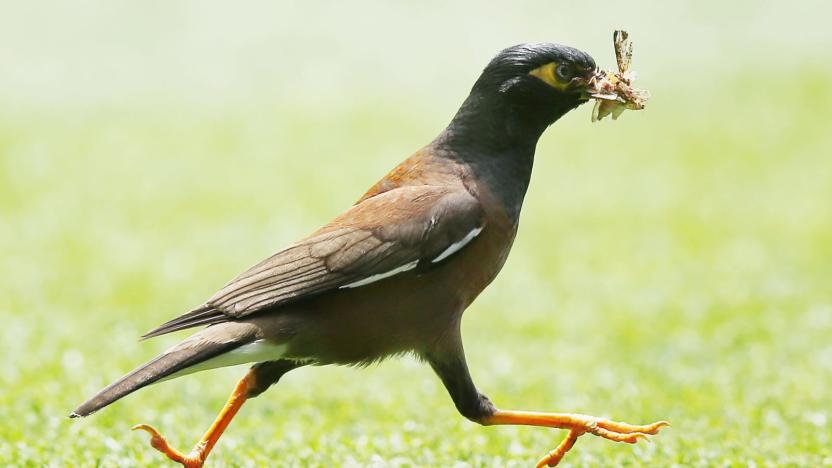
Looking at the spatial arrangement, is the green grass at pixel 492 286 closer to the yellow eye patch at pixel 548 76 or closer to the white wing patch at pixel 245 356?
the white wing patch at pixel 245 356

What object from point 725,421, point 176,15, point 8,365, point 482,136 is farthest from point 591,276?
point 176,15

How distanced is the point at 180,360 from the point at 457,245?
1.44 meters

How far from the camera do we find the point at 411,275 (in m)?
5.95

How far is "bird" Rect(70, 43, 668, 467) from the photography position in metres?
5.85

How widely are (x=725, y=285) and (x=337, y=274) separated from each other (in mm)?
9774

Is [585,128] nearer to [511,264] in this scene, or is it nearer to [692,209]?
[692,209]

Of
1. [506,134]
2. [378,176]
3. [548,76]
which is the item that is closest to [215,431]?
[506,134]

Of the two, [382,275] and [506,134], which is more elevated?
[506,134]

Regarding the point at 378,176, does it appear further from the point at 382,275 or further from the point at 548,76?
the point at 382,275

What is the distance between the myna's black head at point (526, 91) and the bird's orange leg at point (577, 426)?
56.5 inches

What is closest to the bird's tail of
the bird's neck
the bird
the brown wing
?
the bird

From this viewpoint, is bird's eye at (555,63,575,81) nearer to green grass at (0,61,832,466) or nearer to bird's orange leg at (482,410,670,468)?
bird's orange leg at (482,410,670,468)

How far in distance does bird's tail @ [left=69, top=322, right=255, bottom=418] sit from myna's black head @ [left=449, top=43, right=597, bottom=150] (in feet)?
5.52

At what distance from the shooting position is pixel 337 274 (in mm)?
5879
